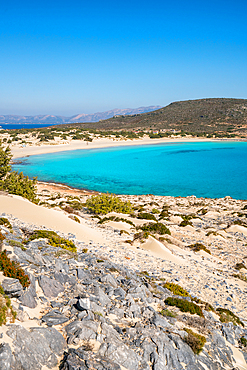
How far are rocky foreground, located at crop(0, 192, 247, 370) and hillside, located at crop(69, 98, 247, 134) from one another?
304 ft

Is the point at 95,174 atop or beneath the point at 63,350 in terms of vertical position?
beneath

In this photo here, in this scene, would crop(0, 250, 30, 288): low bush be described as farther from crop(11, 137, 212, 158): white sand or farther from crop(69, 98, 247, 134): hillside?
crop(69, 98, 247, 134): hillside

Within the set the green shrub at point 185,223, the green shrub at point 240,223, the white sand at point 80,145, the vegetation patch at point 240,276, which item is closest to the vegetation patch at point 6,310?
the vegetation patch at point 240,276

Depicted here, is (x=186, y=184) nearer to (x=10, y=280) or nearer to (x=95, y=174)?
(x=95, y=174)

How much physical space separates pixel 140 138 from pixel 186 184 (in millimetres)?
50067

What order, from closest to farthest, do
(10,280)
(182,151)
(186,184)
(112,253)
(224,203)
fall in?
(10,280)
(112,253)
(224,203)
(186,184)
(182,151)

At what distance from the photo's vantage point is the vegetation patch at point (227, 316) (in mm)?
6621

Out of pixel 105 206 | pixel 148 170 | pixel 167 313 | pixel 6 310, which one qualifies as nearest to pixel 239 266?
pixel 167 313

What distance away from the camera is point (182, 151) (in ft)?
210

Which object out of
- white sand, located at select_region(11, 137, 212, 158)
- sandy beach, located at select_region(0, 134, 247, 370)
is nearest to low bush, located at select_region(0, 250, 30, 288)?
sandy beach, located at select_region(0, 134, 247, 370)

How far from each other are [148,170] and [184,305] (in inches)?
1415

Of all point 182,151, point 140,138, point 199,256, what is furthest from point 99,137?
point 199,256

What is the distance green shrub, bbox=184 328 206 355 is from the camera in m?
5.02

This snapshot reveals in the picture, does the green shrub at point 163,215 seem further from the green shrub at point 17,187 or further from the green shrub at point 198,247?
the green shrub at point 17,187
